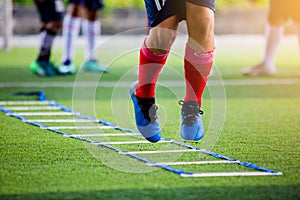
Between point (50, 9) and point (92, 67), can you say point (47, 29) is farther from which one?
point (92, 67)

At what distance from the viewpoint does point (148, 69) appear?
3.99 metres

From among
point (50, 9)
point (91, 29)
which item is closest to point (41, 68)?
point (50, 9)

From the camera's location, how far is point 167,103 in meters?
6.36

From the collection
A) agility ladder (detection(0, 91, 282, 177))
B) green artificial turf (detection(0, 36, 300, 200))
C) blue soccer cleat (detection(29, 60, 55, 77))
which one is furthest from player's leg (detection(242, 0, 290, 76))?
agility ladder (detection(0, 91, 282, 177))

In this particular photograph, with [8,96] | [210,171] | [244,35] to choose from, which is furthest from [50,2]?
[244,35]

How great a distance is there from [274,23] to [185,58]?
530 centimetres

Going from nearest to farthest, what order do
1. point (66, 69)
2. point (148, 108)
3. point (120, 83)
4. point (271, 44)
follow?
point (148, 108) < point (120, 83) < point (66, 69) < point (271, 44)

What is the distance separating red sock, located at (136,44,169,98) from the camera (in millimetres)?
3969

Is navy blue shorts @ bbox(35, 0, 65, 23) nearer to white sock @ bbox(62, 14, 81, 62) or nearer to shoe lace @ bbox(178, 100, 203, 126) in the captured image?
white sock @ bbox(62, 14, 81, 62)

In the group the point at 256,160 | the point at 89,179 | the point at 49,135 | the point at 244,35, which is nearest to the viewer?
the point at 89,179

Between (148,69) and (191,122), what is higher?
(148,69)

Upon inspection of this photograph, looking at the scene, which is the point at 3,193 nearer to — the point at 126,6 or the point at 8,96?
the point at 8,96

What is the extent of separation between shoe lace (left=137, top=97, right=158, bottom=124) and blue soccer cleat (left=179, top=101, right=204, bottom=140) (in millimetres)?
169

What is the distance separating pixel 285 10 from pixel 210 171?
579 cm
